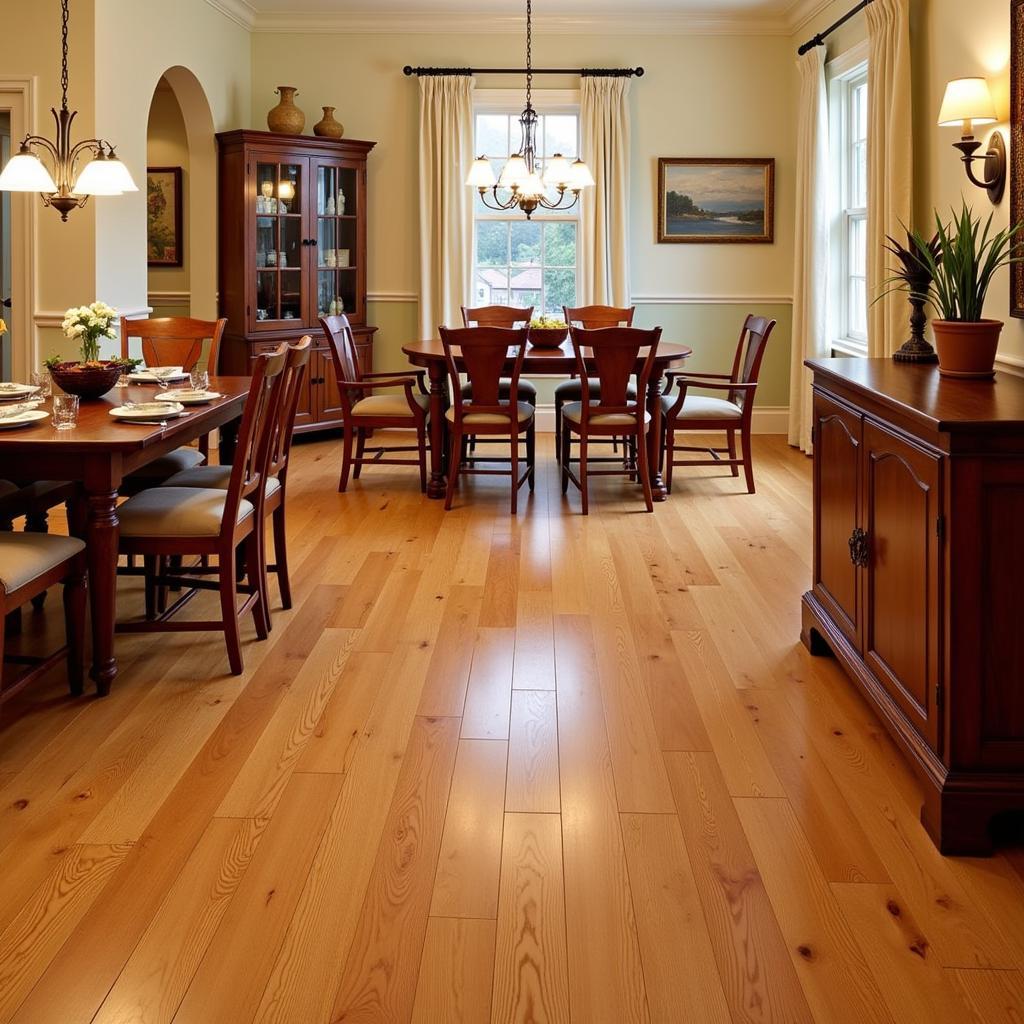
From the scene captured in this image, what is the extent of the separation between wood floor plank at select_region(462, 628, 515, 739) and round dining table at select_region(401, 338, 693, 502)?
233cm

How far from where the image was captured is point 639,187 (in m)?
8.49

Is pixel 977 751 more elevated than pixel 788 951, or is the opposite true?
pixel 977 751

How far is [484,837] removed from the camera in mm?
2477

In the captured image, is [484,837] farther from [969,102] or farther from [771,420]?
[771,420]

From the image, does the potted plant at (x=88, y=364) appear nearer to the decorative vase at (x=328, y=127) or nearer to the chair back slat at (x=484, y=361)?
the chair back slat at (x=484, y=361)

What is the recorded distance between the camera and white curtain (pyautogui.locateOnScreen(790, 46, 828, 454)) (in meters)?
7.37

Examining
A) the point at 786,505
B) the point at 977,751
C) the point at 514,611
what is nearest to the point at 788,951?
the point at 977,751

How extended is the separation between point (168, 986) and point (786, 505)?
4.66 m

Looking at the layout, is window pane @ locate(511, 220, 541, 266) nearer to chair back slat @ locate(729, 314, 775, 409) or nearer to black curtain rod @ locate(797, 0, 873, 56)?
black curtain rod @ locate(797, 0, 873, 56)

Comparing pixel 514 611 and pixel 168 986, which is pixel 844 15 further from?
pixel 168 986

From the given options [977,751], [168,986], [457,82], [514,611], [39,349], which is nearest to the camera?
[168,986]

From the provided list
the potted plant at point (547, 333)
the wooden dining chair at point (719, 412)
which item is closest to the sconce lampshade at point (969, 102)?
the wooden dining chair at point (719, 412)

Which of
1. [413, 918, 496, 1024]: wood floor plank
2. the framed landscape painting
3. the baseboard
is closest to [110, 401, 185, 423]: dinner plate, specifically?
[413, 918, 496, 1024]: wood floor plank

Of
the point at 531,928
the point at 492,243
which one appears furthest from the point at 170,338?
the point at 492,243
